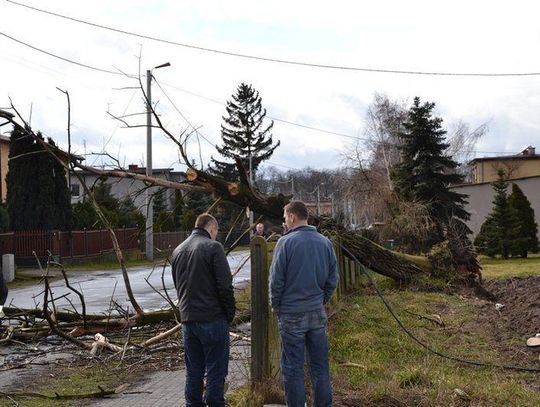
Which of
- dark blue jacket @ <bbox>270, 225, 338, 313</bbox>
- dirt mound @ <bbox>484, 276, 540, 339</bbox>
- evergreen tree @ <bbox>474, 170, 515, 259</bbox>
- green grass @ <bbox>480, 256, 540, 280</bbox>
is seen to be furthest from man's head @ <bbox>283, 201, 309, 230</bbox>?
evergreen tree @ <bbox>474, 170, 515, 259</bbox>

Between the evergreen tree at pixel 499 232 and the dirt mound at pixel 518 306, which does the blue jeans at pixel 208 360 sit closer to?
the dirt mound at pixel 518 306

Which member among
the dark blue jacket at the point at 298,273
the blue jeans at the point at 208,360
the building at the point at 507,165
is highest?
the building at the point at 507,165

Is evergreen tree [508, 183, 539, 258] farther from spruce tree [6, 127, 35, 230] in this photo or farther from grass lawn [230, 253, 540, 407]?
spruce tree [6, 127, 35, 230]

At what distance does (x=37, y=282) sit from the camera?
25703 mm

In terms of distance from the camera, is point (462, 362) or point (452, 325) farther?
point (452, 325)

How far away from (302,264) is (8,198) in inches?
1271

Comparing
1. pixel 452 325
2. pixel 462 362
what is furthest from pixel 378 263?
pixel 462 362

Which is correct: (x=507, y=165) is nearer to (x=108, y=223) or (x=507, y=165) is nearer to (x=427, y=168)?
(x=427, y=168)

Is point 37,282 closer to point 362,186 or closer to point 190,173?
point 190,173

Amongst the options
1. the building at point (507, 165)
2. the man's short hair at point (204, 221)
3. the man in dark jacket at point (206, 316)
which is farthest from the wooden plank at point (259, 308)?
the building at point (507, 165)

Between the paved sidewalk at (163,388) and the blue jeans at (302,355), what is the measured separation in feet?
3.23

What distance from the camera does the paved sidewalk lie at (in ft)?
23.1

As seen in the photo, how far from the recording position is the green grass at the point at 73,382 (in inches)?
285

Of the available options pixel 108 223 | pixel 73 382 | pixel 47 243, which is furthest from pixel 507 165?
pixel 73 382
